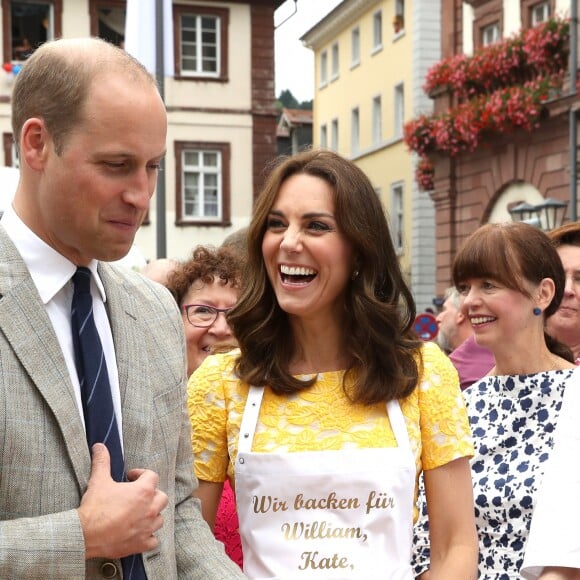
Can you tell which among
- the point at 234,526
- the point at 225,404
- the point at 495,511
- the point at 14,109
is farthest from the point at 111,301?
the point at 495,511

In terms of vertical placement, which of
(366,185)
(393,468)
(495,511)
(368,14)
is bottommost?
(495,511)

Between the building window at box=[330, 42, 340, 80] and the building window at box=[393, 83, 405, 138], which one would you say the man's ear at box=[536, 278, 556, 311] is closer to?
the building window at box=[393, 83, 405, 138]

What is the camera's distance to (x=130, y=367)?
2482 millimetres

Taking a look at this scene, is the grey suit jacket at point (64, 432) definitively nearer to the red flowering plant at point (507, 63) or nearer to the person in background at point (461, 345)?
the person in background at point (461, 345)

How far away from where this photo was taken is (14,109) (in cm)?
237

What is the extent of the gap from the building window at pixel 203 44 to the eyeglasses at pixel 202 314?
2375cm

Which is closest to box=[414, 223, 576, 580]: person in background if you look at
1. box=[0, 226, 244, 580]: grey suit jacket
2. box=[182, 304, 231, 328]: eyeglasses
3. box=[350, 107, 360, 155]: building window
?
box=[182, 304, 231, 328]: eyeglasses

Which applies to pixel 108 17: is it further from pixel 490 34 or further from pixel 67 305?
pixel 67 305

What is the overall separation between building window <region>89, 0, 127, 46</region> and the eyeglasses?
77.4 feet

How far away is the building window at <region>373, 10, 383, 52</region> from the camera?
37781 mm

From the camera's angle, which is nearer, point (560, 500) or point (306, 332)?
point (560, 500)

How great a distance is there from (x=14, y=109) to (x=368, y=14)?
37.6 m

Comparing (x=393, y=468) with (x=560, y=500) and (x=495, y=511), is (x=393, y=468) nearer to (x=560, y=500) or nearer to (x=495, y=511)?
(x=560, y=500)

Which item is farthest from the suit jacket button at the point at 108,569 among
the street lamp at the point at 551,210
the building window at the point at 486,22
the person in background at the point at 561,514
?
the building window at the point at 486,22
